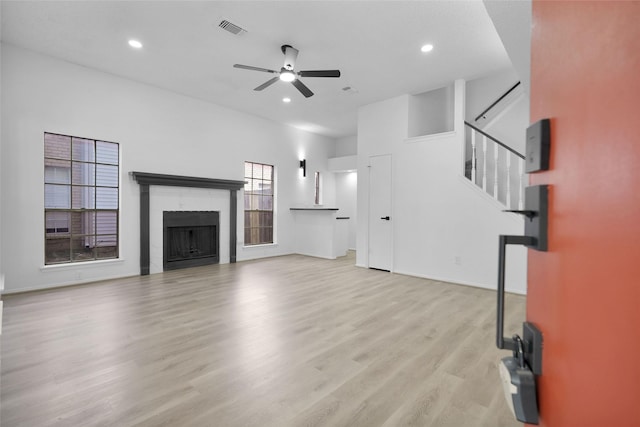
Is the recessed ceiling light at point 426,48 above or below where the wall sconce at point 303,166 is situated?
above

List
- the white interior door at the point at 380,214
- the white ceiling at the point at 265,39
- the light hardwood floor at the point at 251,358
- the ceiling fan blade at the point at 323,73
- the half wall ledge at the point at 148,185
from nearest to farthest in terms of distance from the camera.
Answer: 1. the light hardwood floor at the point at 251,358
2. the white ceiling at the point at 265,39
3. the ceiling fan blade at the point at 323,73
4. the half wall ledge at the point at 148,185
5. the white interior door at the point at 380,214

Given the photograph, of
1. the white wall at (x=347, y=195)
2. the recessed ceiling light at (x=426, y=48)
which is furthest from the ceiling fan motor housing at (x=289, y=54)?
the white wall at (x=347, y=195)

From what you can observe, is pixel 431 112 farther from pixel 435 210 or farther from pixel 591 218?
pixel 591 218

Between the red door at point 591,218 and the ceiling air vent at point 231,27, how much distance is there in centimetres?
367

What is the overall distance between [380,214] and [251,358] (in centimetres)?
394

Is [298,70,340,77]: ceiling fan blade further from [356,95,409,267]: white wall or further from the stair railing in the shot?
the stair railing

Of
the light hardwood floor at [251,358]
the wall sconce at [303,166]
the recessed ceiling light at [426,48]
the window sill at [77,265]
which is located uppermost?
the recessed ceiling light at [426,48]

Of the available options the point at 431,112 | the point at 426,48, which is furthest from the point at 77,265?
the point at 431,112

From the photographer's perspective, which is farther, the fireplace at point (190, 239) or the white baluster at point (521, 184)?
the fireplace at point (190, 239)

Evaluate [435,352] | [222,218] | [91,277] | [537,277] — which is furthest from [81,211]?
[537,277]

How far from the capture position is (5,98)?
154 inches

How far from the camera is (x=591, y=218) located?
0.41 metres

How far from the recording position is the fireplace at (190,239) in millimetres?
5504

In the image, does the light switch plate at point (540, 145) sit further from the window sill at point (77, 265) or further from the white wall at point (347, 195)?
the white wall at point (347, 195)
